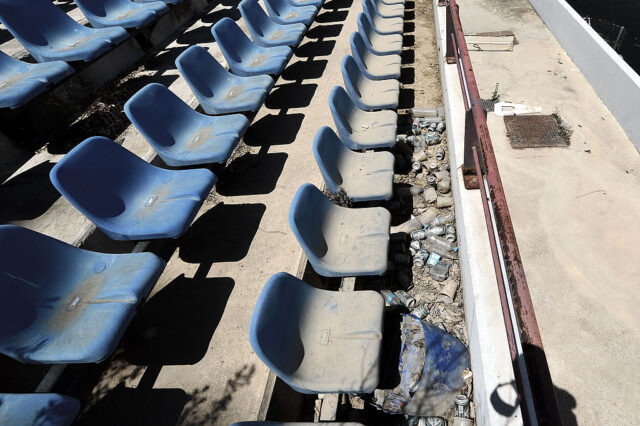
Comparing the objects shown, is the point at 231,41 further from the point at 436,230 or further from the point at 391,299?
the point at 391,299

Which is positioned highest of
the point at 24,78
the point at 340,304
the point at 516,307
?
the point at 24,78

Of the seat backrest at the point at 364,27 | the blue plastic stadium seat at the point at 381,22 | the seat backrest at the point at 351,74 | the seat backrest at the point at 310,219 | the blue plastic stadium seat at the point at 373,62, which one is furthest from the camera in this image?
the blue plastic stadium seat at the point at 381,22

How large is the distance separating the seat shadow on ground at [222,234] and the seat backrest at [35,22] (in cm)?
349

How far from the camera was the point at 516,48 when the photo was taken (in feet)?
26.4

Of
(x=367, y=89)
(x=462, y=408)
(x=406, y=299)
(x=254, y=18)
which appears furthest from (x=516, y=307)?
(x=254, y=18)

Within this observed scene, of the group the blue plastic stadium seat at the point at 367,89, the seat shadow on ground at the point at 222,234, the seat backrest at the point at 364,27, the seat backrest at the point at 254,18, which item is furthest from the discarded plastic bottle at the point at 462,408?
the seat backrest at the point at 254,18

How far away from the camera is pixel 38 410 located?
74.3 inches

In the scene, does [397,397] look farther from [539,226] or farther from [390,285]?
[539,226]

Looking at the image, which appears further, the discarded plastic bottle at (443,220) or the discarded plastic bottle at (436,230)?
the discarded plastic bottle at (443,220)

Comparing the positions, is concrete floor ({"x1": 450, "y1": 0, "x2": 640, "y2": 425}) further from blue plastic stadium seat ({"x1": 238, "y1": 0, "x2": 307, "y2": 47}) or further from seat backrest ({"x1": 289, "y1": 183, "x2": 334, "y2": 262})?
blue plastic stadium seat ({"x1": 238, "y1": 0, "x2": 307, "y2": 47})

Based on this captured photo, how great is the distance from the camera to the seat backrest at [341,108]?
3.69 m

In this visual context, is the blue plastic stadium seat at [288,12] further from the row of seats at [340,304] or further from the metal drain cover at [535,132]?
the metal drain cover at [535,132]

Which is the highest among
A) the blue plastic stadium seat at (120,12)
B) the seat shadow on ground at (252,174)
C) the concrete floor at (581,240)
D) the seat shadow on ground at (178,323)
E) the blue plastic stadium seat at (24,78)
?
the blue plastic stadium seat at (120,12)

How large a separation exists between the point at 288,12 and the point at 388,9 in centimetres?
196
